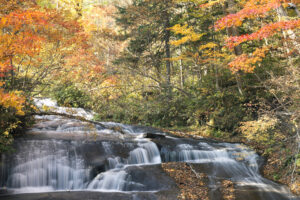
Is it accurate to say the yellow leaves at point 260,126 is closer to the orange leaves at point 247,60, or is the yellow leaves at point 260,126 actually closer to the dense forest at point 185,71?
the dense forest at point 185,71

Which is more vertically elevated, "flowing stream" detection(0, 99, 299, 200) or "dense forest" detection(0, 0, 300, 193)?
"dense forest" detection(0, 0, 300, 193)

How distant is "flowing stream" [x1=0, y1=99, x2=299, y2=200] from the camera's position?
248 inches

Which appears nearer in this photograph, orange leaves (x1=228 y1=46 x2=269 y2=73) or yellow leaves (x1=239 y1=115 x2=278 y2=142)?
yellow leaves (x1=239 y1=115 x2=278 y2=142)

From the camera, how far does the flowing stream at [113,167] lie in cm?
630

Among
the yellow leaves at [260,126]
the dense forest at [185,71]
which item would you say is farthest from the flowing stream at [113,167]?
the yellow leaves at [260,126]

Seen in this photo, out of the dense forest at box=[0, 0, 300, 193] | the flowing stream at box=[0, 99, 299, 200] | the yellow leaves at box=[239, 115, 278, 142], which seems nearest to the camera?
the flowing stream at box=[0, 99, 299, 200]

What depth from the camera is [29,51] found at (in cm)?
686

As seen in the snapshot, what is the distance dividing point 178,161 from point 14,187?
5419mm

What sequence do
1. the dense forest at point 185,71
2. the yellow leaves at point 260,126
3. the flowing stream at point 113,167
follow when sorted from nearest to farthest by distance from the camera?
the flowing stream at point 113,167, the yellow leaves at point 260,126, the dense forest at point 185,71

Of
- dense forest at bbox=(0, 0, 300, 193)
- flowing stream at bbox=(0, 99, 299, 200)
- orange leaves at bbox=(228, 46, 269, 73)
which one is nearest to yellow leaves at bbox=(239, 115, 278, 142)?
dense forest at bbox=(0, 0, 300, 193)

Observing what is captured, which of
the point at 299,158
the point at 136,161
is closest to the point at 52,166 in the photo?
the point at 136,161

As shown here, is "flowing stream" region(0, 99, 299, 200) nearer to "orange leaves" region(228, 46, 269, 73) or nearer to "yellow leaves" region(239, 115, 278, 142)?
"yellow leaves" region(239, 115, 278, 142)

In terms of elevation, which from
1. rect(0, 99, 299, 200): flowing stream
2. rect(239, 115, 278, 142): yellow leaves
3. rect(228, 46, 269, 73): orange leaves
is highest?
rect(228, 46, 269, 73): orange leaves

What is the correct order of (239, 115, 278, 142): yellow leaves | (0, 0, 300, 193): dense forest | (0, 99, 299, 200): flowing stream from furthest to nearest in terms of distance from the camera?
1. (0, 0, 300, 193): dense forest
2. (239, 115, 278, 142): yellow leaves
3. (0, 99, 299, 200): flowing stream
